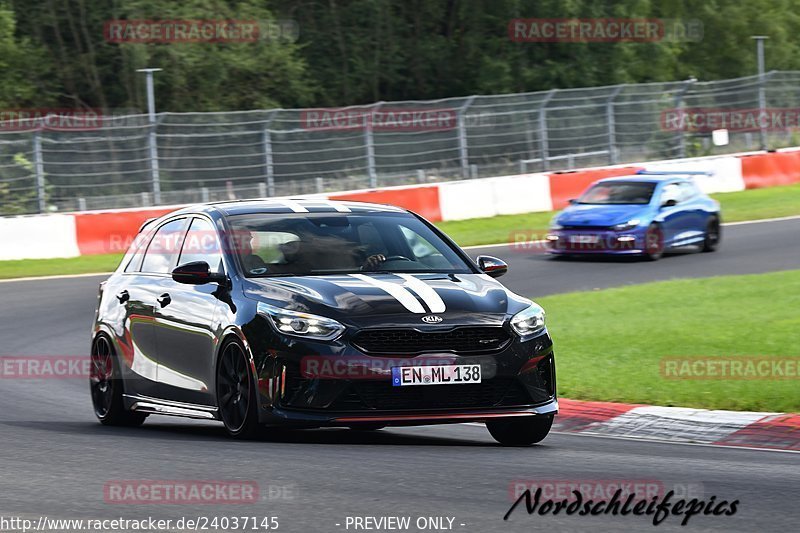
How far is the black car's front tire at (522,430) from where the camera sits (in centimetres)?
952

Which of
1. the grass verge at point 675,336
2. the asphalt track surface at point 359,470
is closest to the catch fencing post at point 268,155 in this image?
the grass verge at point 675,336

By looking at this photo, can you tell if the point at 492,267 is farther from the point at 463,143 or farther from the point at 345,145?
the point at 463,143

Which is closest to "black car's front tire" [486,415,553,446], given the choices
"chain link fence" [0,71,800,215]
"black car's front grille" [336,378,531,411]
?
"black car's front grille" [336,378,531,411]

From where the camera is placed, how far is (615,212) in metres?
24.1

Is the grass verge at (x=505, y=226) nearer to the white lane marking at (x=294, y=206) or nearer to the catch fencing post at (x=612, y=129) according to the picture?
the catch fencing post at (x=612, y=129)

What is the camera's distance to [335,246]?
996 centimetres

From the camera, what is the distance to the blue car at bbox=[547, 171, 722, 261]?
23.7 metres

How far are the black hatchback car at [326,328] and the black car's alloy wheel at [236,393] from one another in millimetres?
12

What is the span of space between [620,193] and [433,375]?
16.5 m

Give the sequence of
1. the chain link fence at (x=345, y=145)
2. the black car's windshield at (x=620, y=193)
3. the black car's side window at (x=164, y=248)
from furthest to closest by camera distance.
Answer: the chain link fence at (x=345, y=145)
the black car's windshield at (x=620, y=193)
the black car's side window at (x=164, y=248)

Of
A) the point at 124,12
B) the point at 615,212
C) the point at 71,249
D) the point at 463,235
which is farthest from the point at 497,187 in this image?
the point at 124,12

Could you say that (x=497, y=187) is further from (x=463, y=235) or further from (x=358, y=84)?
(x=358, y=84)

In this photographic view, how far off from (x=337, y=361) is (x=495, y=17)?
43.4m

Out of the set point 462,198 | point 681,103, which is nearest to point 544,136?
point 462,198
